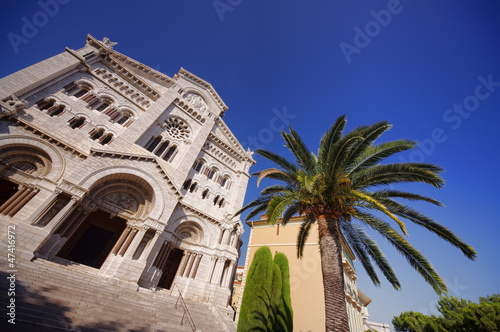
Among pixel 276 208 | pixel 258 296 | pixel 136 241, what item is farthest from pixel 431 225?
pixel 136 241

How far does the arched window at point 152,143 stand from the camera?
16.7 meters

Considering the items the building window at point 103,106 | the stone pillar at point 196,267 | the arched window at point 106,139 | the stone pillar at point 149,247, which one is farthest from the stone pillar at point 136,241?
the building window at point 103,106

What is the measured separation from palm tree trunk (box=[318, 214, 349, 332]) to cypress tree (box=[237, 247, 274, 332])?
297 centimetres

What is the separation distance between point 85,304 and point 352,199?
1083 centimetres

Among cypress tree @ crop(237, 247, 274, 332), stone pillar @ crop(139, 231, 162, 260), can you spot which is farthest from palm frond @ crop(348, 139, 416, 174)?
stone pillar @ crop(139, 231, 162, 260)

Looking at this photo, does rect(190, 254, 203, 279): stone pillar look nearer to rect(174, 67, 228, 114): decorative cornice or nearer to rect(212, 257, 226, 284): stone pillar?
rect(212, 257, 226, 284): stone pillar

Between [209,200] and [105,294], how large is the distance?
10.6 meters

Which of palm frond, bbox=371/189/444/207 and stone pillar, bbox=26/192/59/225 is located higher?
palm frond, bbox=371/189/444/207

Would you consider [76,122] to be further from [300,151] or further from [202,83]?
[300,151]

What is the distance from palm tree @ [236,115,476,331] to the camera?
601 cm

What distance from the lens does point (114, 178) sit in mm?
12992

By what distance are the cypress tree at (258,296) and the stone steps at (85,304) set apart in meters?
3.10

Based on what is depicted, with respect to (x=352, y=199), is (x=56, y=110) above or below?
above

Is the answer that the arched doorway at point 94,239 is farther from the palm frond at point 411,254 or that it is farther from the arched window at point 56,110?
the palm frond at point 411,254
